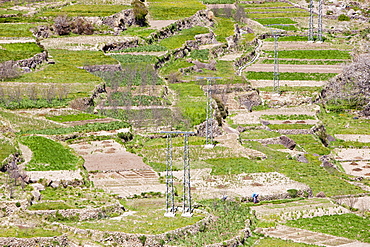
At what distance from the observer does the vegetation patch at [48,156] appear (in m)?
104

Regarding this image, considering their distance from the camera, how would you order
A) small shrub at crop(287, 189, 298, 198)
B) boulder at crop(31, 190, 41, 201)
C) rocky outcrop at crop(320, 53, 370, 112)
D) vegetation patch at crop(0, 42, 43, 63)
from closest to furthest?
boulder at crop(31, 190, 41, 201), small shrub at crop(287, 189, 298, 198), rocky outcrop at crop(320, 53, 370, 112), vegetation patch at crop(0, 42, 43, 63)

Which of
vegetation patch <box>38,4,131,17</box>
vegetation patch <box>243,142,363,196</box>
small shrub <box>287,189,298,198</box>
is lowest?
vegetation patch <box>243,142,363,196</box>

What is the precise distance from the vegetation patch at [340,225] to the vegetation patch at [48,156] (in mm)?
21445

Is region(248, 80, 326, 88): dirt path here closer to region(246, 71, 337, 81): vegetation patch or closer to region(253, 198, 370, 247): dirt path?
region(246, 71, 337, 81): vegetation patch

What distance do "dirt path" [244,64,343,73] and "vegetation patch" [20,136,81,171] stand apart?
51.0 m

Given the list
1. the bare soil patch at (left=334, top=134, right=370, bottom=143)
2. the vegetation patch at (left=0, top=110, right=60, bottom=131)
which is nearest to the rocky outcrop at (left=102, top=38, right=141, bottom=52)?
the vegetation patch at (left=0, top=110, right=60, bottom=131)

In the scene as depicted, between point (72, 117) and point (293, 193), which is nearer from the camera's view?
point (293, 193)

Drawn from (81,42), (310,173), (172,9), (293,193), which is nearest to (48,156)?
(293,193)

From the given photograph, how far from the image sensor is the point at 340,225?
94062 millimetres

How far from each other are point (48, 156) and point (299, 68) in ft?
196

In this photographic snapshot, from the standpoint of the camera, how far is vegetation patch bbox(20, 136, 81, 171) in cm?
10438

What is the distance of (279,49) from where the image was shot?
170 meters

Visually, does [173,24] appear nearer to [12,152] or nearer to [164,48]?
[164,48]

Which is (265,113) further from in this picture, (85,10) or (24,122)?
(85,10)
